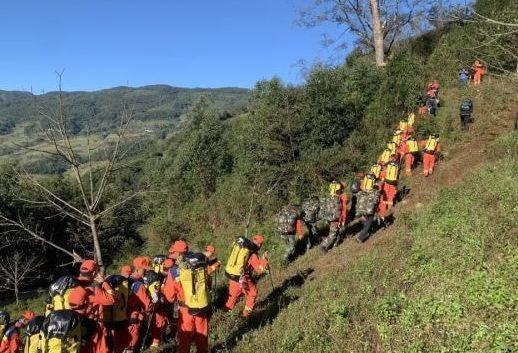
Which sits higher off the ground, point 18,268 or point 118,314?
point 118,314

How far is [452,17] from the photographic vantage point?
7055 mm

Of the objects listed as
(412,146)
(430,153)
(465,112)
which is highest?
(465,112)

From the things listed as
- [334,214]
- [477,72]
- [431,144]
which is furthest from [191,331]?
[477,72]

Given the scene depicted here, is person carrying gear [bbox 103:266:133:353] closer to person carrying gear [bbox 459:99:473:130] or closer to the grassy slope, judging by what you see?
the grassy slope

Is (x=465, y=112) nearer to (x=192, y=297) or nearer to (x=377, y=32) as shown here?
(x=377, y=32)

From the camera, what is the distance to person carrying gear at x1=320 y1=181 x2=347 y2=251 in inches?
585

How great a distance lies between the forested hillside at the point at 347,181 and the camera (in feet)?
23.8

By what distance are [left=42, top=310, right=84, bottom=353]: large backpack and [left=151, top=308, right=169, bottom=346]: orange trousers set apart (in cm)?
417

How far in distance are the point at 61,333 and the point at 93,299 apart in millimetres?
1698

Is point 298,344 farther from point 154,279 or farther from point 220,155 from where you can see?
point 220,155

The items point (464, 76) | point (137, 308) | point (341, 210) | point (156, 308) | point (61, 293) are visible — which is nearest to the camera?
point (61, 293)

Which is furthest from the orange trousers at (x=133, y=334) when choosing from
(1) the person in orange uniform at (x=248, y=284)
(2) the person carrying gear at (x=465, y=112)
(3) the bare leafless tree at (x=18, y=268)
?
(3) the bare leafless tree at (x=18, y=268)

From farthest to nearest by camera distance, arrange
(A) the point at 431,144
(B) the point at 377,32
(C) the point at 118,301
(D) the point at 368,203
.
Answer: (B) the point at 377,32
(A) the point at 431,144
(D) the point at 368,203
(C) the point at 118,301

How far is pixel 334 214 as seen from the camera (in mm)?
14867
